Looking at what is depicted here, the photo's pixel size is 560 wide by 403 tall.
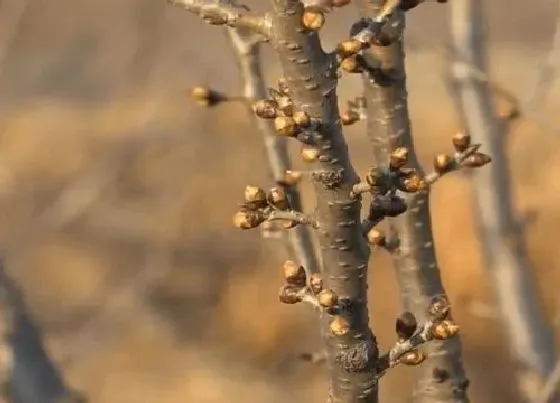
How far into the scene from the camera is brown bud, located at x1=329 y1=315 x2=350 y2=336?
95cm

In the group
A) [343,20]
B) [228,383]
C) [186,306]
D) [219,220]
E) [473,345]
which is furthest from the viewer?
[343,20]

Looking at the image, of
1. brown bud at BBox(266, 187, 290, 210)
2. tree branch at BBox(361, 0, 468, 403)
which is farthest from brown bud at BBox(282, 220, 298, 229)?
tree branch at BBox(361, 0, 468, 403)

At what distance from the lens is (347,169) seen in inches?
35.4

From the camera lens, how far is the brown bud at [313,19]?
79 centimetres

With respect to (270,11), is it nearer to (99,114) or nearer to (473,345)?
(473,345)

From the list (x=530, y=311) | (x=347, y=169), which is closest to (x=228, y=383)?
(x=530, y=311)

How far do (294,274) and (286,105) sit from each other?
18 cm

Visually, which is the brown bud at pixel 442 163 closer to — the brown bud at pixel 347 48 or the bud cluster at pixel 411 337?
the bud cluster at pixel 411 337

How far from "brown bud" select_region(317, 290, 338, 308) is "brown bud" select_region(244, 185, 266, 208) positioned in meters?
0.11

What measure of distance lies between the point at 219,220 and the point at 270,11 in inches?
239

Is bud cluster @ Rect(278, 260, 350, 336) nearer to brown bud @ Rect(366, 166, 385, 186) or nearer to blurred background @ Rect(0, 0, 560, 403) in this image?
brown bud @ Rect(366, 166, 385, 186)

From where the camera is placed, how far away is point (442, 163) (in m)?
1.14

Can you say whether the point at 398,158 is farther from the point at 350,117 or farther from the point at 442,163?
the point at 350,117

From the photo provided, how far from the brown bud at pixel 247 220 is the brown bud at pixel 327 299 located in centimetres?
9
